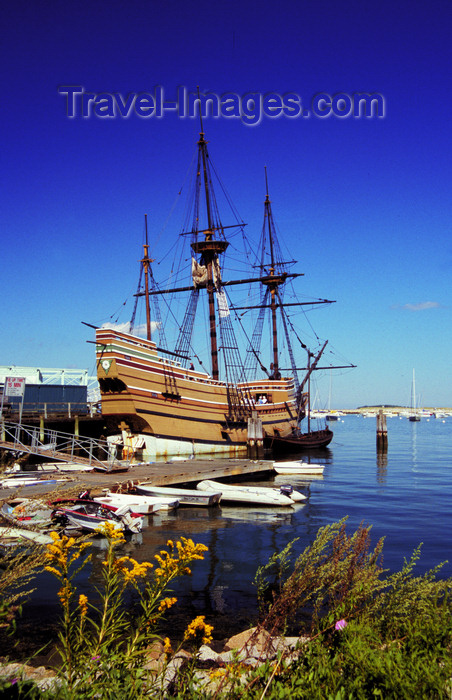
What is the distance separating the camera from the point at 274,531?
19.5 m

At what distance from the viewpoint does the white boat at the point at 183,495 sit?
2311 cm

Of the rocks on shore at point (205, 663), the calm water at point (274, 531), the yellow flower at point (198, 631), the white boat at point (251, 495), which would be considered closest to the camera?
the yellow flower at point (198, 631)

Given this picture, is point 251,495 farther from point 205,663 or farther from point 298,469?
point 205,663

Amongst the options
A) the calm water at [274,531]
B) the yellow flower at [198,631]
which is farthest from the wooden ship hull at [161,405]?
the yellow flower at [198,631]

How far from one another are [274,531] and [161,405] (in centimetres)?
1963

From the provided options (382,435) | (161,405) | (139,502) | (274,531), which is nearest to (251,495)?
(274,531)

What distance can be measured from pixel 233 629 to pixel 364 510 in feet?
49.5

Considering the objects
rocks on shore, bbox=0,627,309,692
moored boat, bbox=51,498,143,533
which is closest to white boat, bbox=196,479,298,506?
moored boat, bbox=51,498,143,533

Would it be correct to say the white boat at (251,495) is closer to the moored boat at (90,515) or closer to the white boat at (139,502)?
the white boat at (139,502)

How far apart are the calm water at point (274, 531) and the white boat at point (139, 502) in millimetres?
474

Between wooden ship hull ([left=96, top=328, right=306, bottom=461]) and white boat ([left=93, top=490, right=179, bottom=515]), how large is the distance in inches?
562

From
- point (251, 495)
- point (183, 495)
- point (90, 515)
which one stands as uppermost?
point (90, 515)

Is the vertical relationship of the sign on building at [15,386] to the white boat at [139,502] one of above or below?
above

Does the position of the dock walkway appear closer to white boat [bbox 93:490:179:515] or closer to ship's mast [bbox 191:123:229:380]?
white boat [bbox 93:490:179:515]
